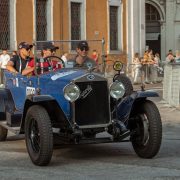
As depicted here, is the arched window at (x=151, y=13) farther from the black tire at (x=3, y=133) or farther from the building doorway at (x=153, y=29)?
the black tire at (x=3, y=133)

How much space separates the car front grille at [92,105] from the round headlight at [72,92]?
145mm

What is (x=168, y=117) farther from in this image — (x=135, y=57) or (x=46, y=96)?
(x=135, y=57)

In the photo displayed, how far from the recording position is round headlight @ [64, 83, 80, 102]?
8.55 metres

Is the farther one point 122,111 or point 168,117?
point 168,117

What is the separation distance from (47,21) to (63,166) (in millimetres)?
19034

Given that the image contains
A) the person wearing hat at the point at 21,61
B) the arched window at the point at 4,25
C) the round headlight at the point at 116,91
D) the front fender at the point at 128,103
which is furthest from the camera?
the arched window at the point at 4,25

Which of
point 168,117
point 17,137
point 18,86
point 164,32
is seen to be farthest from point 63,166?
point 164,32

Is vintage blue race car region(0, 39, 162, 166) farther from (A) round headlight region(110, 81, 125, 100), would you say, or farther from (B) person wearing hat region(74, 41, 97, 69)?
(B) person wearing hat region(74, 41, 97, 69)

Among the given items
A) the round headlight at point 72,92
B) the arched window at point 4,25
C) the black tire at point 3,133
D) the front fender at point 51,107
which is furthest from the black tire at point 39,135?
the arched window at point 4,25

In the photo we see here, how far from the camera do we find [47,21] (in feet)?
88.7

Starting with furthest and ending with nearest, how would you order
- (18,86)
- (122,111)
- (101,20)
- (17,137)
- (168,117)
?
(101,20)
(168,117)
(17,137)
(18,86)
(122,111)

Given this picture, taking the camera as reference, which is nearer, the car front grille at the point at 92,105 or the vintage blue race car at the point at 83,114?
the vintage blue race car at the point at 83,114

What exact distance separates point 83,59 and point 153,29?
3550 centimetres

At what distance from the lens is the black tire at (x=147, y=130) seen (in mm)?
8820
